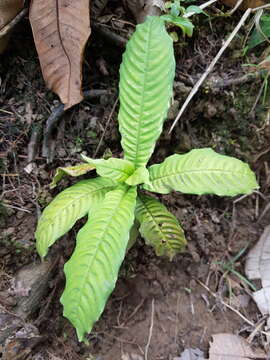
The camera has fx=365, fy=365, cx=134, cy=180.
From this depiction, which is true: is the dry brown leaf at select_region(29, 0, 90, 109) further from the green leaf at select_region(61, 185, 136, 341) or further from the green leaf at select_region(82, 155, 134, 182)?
the green leaf at select_region(61, 185, 136, 341)

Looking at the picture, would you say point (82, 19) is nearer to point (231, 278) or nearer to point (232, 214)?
point (232, 214)

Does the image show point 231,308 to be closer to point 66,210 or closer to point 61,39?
point 66,210

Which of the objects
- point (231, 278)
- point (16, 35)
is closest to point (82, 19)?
point (16, 35)

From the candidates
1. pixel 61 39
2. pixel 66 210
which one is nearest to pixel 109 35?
pixel 61 39

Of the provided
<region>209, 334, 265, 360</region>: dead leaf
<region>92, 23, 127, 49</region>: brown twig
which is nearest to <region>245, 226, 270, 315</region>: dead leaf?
<region>209, 334, 265, 360</region>: dead leaf

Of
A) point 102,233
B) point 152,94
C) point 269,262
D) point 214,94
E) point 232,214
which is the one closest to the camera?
point 102,233

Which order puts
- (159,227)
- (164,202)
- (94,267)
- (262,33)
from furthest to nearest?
(164,202) → (262,33) → (159,227) → (94,267)
